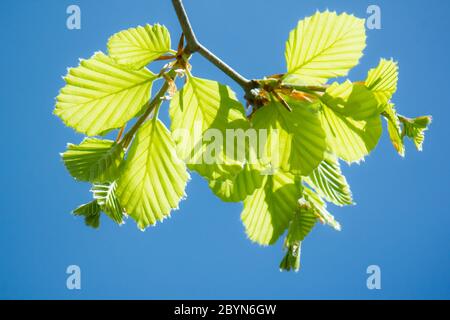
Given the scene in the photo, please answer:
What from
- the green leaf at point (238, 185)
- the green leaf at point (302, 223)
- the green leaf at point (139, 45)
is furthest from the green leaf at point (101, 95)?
the green leaf at point (302, 223)

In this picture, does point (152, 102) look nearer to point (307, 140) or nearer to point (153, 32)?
point (153, 32)

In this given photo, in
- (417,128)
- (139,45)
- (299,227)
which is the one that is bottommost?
(299,227)

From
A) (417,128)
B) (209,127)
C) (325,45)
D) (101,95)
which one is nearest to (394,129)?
(417,128)

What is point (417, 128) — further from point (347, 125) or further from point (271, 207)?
point (271, 207)

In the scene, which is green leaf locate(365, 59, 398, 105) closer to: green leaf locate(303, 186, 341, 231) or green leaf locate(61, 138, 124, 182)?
green leaf locate(303, 186, 341, 231)

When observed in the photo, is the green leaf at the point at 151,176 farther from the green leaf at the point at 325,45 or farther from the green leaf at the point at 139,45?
the green leaf at the point at 325,45

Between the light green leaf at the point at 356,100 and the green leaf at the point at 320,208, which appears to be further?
the green leaf at the point at 320,208

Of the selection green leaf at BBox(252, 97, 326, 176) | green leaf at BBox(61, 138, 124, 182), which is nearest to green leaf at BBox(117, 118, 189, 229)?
green leaf at BBox(61, 138, 124, 182)
